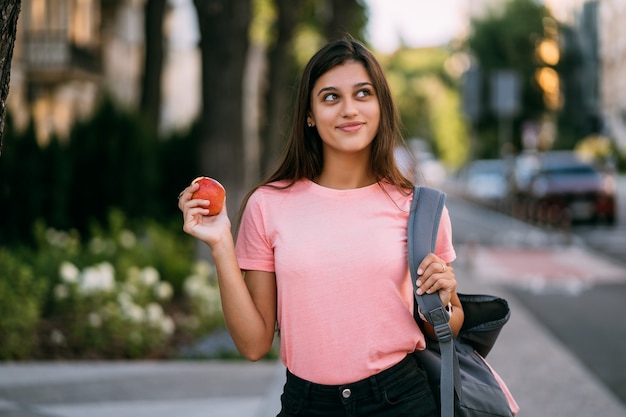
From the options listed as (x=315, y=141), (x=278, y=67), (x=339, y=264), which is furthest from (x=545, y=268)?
(x=339, y=264)

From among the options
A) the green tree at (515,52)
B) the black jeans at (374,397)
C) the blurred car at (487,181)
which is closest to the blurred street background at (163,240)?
the black jeans at (374,397)

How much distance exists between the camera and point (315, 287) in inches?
113

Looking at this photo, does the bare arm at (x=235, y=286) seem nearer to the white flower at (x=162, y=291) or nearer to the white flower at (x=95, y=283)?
the white flower at (x=95, y=283)

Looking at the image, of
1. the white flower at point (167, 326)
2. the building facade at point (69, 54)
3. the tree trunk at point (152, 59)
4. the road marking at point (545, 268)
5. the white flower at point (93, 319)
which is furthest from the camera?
the building facade at point (69, 54)

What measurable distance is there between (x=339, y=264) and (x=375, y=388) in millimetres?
327

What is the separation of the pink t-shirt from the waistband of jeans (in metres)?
0.01

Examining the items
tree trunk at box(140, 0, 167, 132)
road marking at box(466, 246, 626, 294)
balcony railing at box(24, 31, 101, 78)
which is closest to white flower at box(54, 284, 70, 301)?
road marking at box(466, 246, 626, 294)

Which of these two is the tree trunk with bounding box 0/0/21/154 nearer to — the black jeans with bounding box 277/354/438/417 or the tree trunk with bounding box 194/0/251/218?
the black jeans with bounding box 277/354/438/417

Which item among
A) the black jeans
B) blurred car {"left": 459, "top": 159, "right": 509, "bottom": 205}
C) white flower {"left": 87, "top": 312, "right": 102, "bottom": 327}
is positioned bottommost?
blurred car {"left": 459, "top": 159, "right": 509, "bottom": 205}

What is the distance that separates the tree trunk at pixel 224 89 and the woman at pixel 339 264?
27.6 feet

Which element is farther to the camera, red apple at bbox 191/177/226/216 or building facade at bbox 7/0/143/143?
building facade at bbox 7/0/143/143

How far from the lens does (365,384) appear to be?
9.29 ft

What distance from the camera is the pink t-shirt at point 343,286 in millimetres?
2850

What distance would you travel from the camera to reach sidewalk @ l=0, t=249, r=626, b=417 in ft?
21.3
